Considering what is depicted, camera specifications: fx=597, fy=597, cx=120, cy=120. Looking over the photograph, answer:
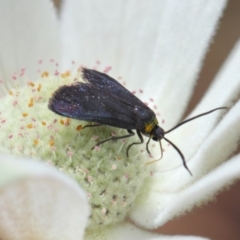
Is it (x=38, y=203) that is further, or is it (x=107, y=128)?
(x=107, y=128)

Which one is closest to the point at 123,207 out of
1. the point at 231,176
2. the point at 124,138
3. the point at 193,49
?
the point at 124,138

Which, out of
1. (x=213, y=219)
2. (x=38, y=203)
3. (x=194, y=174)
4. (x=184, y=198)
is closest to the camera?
(x=38, y=203)

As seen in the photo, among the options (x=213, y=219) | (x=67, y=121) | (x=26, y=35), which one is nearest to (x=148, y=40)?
(x=26, y=35)

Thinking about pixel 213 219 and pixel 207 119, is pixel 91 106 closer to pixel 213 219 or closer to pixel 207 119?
pixel 207 119

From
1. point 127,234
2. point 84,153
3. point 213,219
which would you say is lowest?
point 213,219

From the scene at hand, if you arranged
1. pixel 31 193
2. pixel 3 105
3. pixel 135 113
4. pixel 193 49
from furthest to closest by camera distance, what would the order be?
pixel 193 49 < pixel 3 105 < pixel 135 113 < pixel 31 193

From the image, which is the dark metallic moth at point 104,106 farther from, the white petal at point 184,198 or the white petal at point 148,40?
the white petal at point 148,40

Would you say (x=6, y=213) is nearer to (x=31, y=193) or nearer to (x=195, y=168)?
(x=31, y=193)
